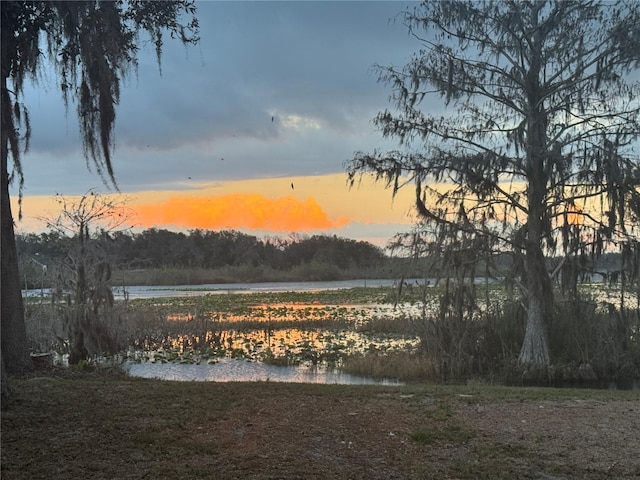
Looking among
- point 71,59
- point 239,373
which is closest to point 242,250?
point 239,373

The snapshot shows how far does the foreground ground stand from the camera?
14.8 feet

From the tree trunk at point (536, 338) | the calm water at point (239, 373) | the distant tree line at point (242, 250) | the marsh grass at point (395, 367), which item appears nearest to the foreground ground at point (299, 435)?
the calm water at point (239, 373)

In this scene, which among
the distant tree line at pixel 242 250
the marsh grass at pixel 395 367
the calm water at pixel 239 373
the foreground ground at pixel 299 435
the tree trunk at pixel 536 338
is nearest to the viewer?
the foreground ground at pixel 299 435

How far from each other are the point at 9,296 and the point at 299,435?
477cm

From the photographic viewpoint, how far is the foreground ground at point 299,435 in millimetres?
4500

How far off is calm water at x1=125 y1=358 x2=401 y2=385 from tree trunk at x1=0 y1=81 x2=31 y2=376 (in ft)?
16.2

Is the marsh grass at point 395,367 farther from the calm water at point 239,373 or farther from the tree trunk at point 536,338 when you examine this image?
the tree trunk at point 536,338

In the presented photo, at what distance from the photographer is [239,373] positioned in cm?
1465

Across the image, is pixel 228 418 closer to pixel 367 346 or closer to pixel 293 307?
pixel 367 346

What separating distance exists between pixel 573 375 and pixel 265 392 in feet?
30.6

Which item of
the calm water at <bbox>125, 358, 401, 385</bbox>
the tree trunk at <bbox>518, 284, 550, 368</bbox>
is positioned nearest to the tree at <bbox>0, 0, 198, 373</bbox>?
the calm water at <bbox>125, 358, 401, 385</bbox>

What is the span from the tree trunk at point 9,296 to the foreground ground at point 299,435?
88 cm

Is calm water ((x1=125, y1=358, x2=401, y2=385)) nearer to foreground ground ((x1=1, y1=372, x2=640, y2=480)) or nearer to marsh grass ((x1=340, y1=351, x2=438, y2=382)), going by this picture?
marsh grass ((x1=340, y1=351, x2=438, y2=382))

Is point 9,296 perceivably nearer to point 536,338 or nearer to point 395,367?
point 395,367
